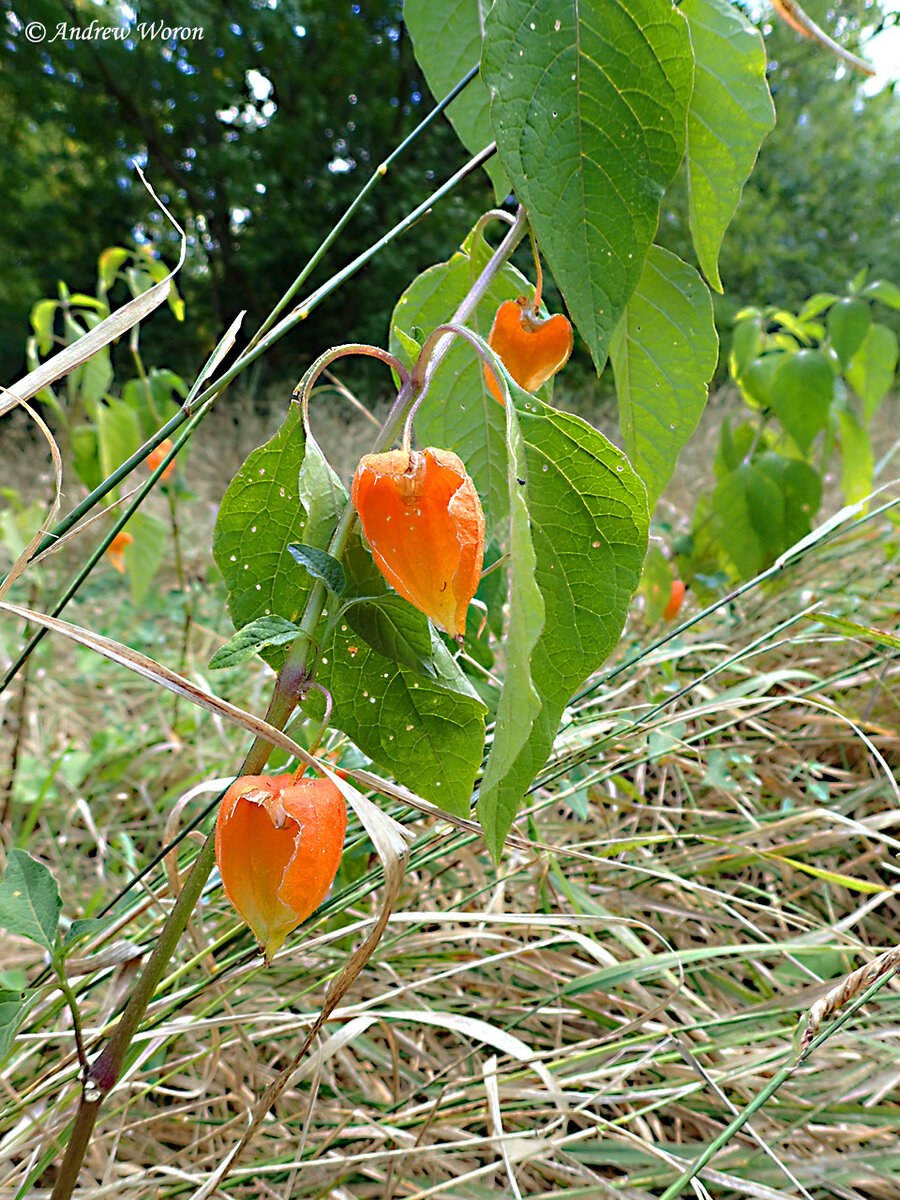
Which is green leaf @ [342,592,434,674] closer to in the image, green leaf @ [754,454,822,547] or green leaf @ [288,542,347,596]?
green leaf @ [288,542,347,596]

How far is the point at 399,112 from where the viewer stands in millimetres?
5121

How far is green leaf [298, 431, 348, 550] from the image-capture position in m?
0.25

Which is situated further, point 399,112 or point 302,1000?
point 399,112

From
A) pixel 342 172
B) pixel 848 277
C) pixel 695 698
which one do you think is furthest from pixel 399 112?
pixel 695 698

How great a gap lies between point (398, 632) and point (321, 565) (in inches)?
1.4

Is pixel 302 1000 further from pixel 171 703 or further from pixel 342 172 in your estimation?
pixel 342 172

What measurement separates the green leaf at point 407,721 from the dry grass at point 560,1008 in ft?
0.32

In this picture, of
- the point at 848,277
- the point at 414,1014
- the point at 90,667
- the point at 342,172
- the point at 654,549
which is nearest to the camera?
the point at 414,1014

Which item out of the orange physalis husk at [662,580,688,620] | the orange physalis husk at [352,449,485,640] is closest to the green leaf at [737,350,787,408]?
the orange physalis husk at [662,580,688,620]

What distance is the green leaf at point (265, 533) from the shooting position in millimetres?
286

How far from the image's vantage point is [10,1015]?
0.28 metres

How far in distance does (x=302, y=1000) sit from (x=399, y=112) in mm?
5520

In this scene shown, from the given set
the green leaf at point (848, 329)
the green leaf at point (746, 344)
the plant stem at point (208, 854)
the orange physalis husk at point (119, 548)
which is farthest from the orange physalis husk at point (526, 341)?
the green leaf at point (746, 344)

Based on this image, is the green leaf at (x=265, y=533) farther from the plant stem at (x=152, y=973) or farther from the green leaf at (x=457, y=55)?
the green leaf at (x=457, y=55)
